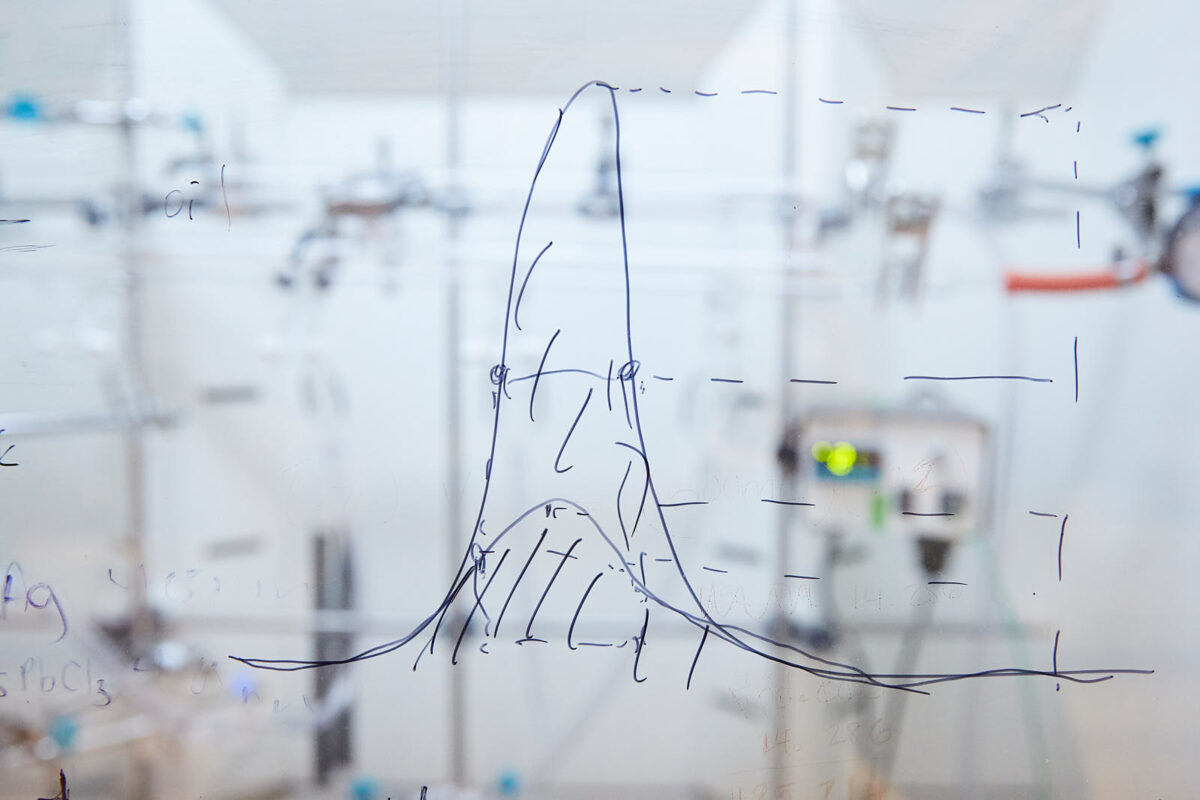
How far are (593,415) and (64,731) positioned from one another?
2.07 feet

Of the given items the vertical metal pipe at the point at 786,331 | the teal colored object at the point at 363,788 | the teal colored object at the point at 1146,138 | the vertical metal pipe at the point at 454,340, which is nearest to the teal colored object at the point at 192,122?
the vertical metal pipe at the point at 454,340

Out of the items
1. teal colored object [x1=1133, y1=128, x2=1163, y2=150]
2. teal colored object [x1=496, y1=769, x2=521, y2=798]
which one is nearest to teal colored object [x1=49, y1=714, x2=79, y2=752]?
teal colored object [x1=496, y1=769, x2=521, y2=798]

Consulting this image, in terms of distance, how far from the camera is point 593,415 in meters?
0.60

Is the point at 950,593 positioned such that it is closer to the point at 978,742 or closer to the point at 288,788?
the point at 978,742

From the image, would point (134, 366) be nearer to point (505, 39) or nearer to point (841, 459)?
point (505, 39)

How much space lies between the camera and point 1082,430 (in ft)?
2.23

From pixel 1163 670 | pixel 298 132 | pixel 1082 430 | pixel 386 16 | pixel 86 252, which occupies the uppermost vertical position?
pixel 386 16

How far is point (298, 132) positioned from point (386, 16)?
0.46 ft

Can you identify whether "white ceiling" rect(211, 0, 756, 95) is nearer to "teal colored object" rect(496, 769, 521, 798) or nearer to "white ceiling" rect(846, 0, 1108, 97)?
"white ceiling" rect(846, 0, 1108, 97)

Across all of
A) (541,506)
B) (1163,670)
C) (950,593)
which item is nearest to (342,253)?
(541,506)

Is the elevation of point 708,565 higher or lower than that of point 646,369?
lower

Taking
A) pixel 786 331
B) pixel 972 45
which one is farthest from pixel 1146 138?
pixel 786 331

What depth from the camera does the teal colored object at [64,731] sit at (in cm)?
64

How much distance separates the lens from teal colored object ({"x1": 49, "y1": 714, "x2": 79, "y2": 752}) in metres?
0.64
